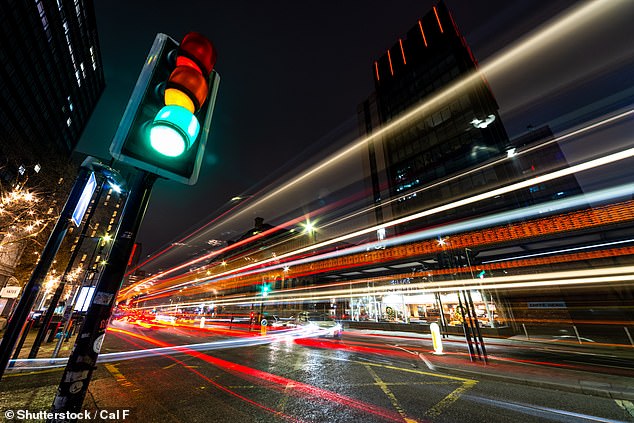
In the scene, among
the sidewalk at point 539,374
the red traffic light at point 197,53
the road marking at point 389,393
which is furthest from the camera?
the sidewalk at point 539,374

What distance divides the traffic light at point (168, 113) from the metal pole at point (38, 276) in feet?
6.54

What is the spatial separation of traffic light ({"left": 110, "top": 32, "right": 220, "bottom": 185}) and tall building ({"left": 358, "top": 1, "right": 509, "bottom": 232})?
2728 centimetres

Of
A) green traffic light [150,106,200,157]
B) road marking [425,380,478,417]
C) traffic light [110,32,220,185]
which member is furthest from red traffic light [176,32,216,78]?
road marking [425,380,478,417]

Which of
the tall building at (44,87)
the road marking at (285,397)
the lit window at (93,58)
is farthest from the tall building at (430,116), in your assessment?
the lit window at (93,58)

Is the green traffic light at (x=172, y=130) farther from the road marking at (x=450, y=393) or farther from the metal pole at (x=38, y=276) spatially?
the road marking at (x=450, y=393)

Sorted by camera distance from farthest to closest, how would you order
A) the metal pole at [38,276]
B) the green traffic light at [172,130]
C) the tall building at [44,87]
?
the tall building at [44,87] < the metal pole at [38,276] < the green traffic light at [172,130]

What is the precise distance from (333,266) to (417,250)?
323 inches

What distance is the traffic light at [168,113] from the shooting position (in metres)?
1.70

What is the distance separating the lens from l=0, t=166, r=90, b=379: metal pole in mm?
2330

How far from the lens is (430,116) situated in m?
35.3

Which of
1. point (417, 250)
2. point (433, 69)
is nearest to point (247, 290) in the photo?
point (417, 250)

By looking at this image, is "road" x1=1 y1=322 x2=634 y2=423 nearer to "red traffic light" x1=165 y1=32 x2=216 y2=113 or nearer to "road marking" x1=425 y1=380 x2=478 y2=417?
"road marking" x1=425 y1=380 x2=478 y2=417

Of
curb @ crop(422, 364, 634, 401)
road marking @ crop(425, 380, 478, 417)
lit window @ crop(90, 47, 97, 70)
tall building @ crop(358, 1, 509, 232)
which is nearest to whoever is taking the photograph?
road marking @ crop(425, 380, 478, 417)

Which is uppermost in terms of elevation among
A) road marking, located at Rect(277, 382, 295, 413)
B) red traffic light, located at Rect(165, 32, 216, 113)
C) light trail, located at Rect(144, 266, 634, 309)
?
light trail, located at Rect(144, 266, 634, 309)
